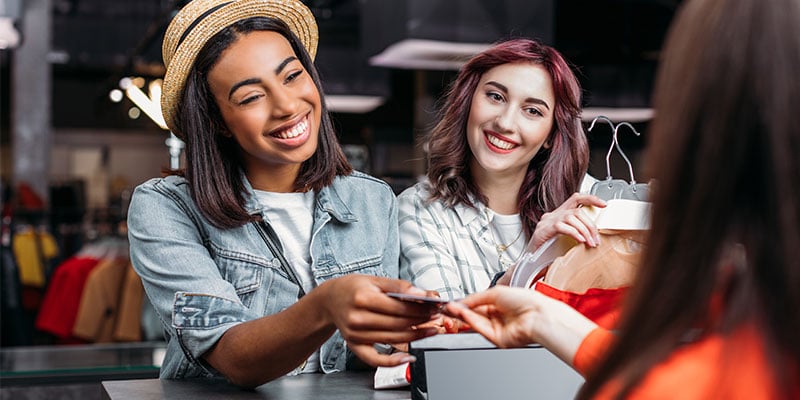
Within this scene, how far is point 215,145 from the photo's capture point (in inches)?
85.7

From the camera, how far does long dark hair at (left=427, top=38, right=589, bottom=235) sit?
8.40 feet

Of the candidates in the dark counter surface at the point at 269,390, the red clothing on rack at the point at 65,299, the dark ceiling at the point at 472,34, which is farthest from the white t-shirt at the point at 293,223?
the red clothing on rack at the point at 65,299

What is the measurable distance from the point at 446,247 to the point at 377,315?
109 cm

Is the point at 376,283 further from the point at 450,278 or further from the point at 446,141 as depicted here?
the point at 446,141

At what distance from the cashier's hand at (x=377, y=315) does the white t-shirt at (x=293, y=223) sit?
0.73 m

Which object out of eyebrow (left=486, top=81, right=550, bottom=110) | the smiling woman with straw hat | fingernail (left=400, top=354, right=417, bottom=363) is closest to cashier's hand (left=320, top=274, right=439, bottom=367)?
fingernail (left=400, top=354, right=417, bottom=363)

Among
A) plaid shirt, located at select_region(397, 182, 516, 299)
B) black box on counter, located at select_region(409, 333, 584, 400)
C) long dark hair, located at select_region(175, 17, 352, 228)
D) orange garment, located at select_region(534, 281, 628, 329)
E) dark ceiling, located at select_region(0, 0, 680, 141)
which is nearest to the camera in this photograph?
black box on counter, located at select_region(409, 333, 584, 400)

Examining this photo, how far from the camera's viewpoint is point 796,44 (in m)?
0.88

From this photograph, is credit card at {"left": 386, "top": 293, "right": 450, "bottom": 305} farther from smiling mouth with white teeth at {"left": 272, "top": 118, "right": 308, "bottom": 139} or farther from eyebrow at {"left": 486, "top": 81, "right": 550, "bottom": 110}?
eyebrow at {"left": 486, "top": 81, "right": 550, "bottom": 110}

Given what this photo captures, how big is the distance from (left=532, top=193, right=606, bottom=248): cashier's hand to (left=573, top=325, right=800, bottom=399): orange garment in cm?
92

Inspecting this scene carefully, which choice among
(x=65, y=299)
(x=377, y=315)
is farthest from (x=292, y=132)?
(x=65, y=299)

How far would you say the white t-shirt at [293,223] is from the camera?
220 cm

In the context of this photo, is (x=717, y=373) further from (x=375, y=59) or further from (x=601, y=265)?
(x=375, y=59)

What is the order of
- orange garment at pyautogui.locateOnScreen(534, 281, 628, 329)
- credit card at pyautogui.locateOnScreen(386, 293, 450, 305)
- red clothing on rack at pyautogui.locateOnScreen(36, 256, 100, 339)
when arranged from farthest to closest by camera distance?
red clothing on rack at pyautogui.locateOnScreen(36, 256, 100, 339)
orange garment at pyautogui.locateOnScreen(534, 281, 628, 329)
credit card at pyautogui.locateOnScreen(386, 293, 450, 305)
